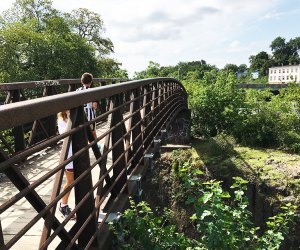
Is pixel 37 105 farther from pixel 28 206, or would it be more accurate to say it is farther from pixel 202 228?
pixel 202 228

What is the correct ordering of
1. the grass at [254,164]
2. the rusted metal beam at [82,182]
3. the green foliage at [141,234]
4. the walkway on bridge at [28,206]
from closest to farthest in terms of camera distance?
the rusted metal beam at [82,182] → the walkway on bridge at [28,206] → the green foliage at [141,234] → the grass at [254,164]

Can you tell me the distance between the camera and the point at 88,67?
24.6 metres

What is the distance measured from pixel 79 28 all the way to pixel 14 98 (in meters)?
29.3

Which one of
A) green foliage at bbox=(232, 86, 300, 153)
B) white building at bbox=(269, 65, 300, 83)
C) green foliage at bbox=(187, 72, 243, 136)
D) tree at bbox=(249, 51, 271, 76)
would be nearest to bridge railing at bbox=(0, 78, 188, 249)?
green foliage at bbox=(232, 86, 300, 153)

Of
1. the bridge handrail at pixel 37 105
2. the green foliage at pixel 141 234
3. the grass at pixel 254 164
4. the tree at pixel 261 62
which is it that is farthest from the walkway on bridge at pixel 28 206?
the tree at pixel 261 62

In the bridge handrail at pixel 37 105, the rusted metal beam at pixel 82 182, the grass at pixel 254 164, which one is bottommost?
the grass at pixel 254 164

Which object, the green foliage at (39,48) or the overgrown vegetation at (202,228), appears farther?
the green foliage at (39,48)

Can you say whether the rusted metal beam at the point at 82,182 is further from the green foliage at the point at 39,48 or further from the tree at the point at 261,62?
the tree at the point at 261,62

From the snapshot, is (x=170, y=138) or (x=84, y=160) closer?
(x=84, y=160)

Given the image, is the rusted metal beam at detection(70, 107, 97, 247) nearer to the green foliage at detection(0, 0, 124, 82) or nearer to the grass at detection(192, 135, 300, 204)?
the grass at detection(192, 135, 300, 204)

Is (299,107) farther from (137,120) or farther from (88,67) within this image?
(137,120)

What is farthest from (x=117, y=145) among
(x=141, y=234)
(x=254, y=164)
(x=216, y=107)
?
(x=216, y=107)

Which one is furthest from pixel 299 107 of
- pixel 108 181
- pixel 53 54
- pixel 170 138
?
pixel 108 181

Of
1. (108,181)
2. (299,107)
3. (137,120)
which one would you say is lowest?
(299,107)
